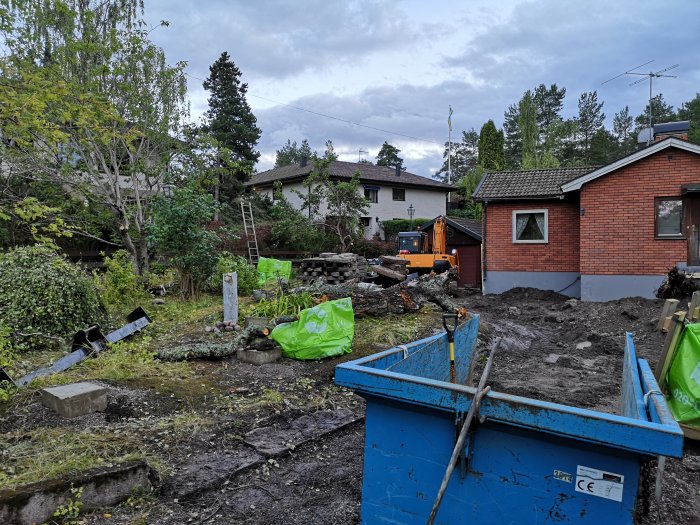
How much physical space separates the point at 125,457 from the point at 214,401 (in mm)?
1518

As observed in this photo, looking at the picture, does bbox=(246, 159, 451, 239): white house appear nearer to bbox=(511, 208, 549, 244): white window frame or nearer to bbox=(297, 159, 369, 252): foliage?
bbox=(297, 159, 369, 252): foliage

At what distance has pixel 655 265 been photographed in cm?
1252

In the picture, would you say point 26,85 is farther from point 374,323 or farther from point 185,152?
point 185,152

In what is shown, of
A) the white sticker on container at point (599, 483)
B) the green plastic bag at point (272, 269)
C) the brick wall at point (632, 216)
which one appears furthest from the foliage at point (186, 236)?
the white sticker on container at point (599, 483)

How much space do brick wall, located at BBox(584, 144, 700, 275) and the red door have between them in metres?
6.34

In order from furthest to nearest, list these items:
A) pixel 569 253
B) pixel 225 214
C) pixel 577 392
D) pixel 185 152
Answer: pixel 225 214, pixel 185 152, pixel 569 253, pixel 577 392

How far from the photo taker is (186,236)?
11.4m

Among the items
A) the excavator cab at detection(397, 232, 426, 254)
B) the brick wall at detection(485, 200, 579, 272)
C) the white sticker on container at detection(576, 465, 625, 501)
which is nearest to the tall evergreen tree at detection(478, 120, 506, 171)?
the excavator cab at detection(397, 232, 426, 254)

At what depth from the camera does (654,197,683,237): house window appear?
489 inches

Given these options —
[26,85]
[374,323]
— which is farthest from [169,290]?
[26,85]

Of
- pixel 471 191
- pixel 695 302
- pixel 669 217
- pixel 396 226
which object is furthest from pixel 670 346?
pixel 471 191

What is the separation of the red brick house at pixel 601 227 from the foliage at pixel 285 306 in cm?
856

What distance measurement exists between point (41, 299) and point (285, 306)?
12.9 ft

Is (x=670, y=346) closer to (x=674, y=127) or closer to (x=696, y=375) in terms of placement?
(x=696, y=375)
